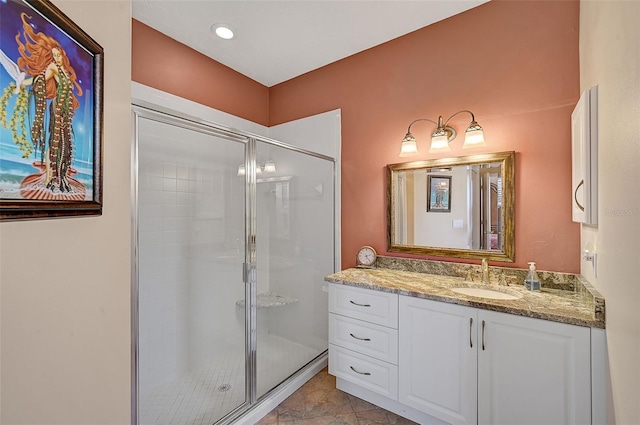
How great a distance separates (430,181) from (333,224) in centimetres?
95

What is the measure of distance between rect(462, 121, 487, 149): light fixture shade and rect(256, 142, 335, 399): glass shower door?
1.16m

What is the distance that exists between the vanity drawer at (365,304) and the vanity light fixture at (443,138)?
1.10 metres

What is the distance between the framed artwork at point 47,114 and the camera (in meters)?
0.57

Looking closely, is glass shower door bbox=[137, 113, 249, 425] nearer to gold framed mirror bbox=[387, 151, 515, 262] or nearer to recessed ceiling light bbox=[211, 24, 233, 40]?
recessed ceiling light bbox=[211, 24, 233, 40]

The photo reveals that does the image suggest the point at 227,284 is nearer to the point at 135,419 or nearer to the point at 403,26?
the point at 135,419

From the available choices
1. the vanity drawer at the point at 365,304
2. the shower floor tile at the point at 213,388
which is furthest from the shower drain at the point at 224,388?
the vanity drawer at the point at 365,304

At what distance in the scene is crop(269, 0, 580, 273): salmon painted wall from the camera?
177 centimetres

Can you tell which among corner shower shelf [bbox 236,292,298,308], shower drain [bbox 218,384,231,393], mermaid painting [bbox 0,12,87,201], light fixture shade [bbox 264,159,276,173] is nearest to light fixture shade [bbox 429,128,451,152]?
light fixture shade [bbox 264,159,276,173]

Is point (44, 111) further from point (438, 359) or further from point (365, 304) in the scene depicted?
point (438, 359)

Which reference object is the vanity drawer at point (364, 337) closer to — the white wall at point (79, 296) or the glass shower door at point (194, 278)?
the glass shower door at point (194, 278)

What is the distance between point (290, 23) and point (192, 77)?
0.96 meters

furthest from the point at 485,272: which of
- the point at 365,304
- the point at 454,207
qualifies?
the point at 365,304

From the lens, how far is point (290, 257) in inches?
98.7

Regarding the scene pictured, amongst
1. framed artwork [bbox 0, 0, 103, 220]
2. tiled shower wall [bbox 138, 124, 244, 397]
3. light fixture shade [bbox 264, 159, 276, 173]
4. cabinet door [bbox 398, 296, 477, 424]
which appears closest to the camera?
framed artwork [bbox 0, 0, 103, 220]
